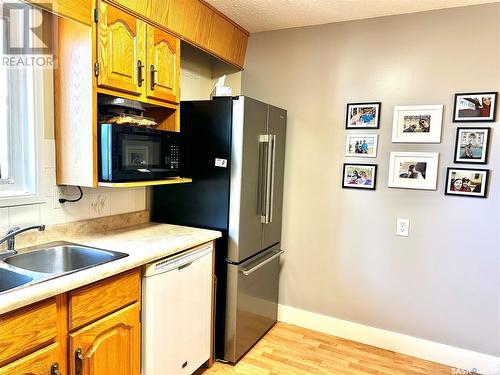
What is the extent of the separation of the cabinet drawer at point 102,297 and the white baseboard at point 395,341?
64.9 inches

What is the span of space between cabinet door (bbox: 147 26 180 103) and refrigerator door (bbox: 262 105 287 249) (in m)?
0.75

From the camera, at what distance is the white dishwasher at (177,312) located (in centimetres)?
175

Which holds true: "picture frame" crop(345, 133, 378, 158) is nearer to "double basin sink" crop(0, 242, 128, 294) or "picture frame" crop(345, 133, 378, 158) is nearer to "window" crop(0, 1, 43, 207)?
"double basin sink" crop(0, 242, 128, 294)

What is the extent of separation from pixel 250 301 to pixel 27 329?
152 centimetres

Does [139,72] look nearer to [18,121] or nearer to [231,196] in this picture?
[18,121]

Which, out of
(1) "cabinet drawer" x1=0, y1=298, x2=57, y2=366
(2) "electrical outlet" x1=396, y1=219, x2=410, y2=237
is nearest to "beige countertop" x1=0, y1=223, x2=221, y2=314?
(1) "cabinet drawer" x1=0, y1=298, x2=57, y2=366

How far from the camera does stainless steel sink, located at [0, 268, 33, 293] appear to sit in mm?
1412

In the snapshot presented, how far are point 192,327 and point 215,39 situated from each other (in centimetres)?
196

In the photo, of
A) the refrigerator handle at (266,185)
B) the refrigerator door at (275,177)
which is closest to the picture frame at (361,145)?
the refrigerator door at (275,177)

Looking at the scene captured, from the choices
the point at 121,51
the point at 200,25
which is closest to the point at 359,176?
the point at 200,25

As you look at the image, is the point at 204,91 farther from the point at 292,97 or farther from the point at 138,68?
the point at 138,68

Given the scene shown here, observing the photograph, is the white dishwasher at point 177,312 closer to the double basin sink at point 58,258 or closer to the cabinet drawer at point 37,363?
the double basin sink at point 58,258

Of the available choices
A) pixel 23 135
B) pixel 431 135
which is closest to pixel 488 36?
pixel 431 135

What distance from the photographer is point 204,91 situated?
9.94 ft
